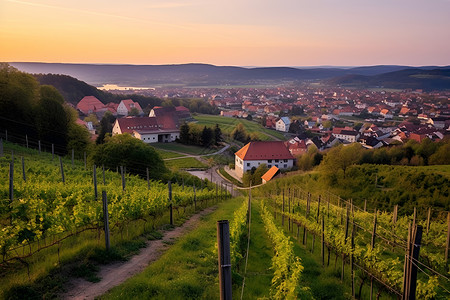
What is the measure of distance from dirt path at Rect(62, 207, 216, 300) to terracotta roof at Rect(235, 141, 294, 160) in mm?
41871

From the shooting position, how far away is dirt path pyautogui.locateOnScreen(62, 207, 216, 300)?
20.7 ft

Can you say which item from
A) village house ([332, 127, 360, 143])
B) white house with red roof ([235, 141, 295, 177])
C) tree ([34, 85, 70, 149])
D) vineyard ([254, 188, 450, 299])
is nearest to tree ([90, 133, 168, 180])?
tree ([34, 85, 70, 149])

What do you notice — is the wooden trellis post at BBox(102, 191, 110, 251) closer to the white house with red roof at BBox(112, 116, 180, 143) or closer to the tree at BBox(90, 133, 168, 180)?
the tree at BBox(90, 133, 168, 180)

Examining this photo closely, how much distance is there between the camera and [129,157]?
107ft

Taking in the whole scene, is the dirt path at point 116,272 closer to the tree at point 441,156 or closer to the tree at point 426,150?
the tree at point 441,156

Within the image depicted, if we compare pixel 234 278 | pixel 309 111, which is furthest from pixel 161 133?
pixel 309 111

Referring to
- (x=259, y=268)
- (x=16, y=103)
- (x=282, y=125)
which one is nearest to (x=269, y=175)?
(x=16, y=103)

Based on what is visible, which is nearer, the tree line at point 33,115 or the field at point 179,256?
the field at point 179,256

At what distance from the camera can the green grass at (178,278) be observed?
640 centimetres

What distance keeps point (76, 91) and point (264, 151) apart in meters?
85.4

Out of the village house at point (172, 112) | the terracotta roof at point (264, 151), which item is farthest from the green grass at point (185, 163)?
the village house at point (172, 112)

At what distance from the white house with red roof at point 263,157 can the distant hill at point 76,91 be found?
7249 centimetres

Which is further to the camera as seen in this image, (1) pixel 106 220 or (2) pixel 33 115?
(2) pixel 33 115

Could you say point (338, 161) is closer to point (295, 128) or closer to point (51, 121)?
point (51, 121)
